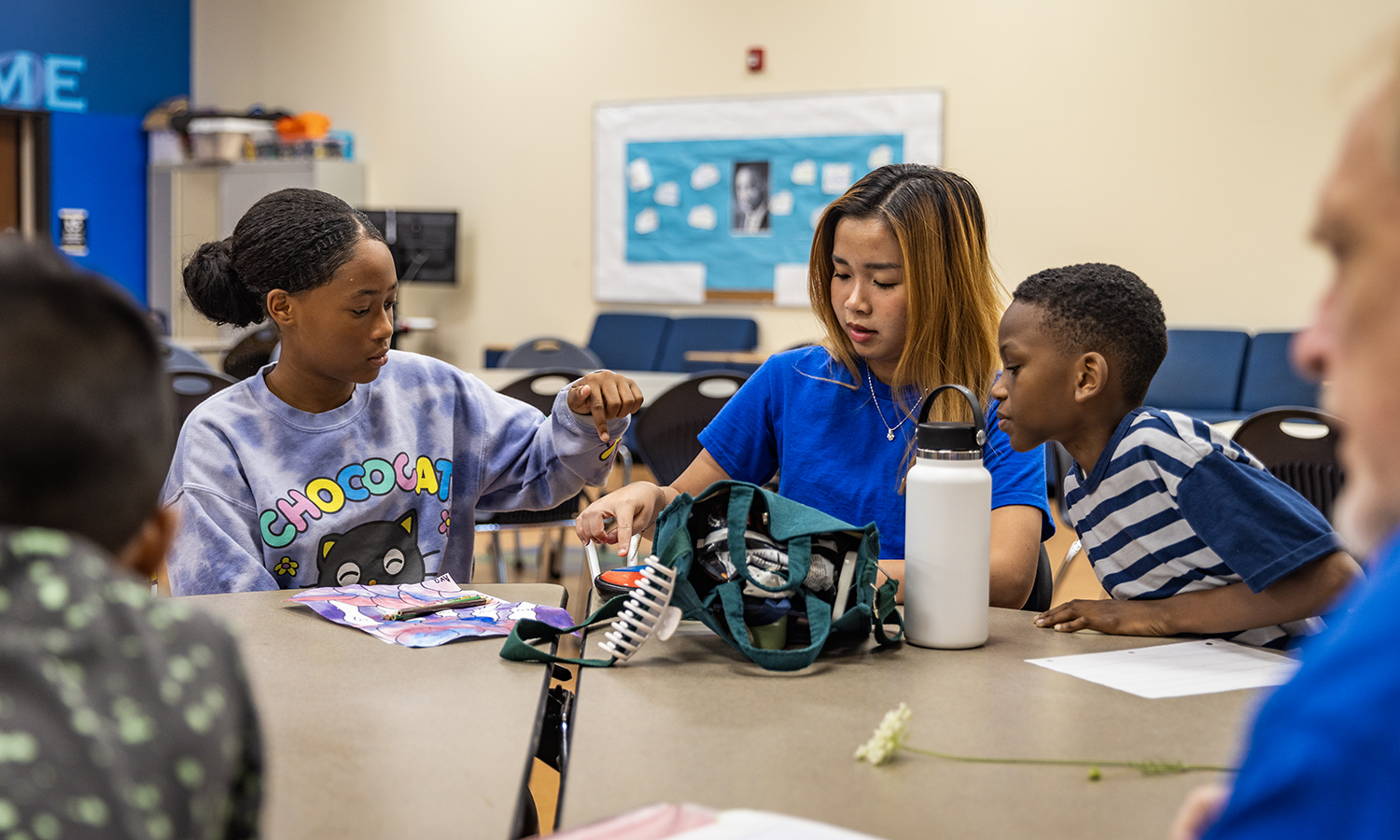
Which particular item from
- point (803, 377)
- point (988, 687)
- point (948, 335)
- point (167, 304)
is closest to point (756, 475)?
point (803, 377)

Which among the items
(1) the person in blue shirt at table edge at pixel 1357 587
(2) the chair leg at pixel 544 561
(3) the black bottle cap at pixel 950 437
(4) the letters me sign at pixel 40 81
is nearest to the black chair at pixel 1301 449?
(3) the black bottle cap at pixel 950 437

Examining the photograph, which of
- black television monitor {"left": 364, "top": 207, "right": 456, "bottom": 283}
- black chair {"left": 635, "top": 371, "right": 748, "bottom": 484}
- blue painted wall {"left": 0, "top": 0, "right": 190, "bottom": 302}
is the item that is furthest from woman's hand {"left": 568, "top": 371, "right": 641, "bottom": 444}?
blue painted wall {"left": 0, "top": 0, "right": 190, "bottom": 302}

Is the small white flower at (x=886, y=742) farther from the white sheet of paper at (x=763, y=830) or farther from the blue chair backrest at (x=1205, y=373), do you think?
the blue chair backrest at (x=1205, y=373)

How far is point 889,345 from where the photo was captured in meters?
1.61

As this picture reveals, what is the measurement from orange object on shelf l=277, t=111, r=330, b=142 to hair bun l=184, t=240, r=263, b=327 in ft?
21.3

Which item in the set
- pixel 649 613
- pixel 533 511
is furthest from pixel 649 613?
pixel 533 511

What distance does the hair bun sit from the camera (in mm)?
1609

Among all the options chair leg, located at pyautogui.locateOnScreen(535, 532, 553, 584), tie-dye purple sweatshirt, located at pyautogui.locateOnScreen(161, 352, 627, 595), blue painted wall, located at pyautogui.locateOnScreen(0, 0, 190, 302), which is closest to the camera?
tie-dye purple sweatshirt, located at pyautogui.locateOnScreen(161, 352, 627, 595)

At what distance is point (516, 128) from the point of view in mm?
7516

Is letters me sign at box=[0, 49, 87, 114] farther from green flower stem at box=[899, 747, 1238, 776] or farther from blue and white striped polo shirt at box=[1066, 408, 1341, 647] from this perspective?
green flower stem at box=[899, 747, 1238, 776]

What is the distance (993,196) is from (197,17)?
5871 mm

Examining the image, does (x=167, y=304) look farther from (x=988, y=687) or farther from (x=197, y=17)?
(x=988, y=687)

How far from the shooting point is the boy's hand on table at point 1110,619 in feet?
3.97

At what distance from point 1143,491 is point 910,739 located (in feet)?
1.74
